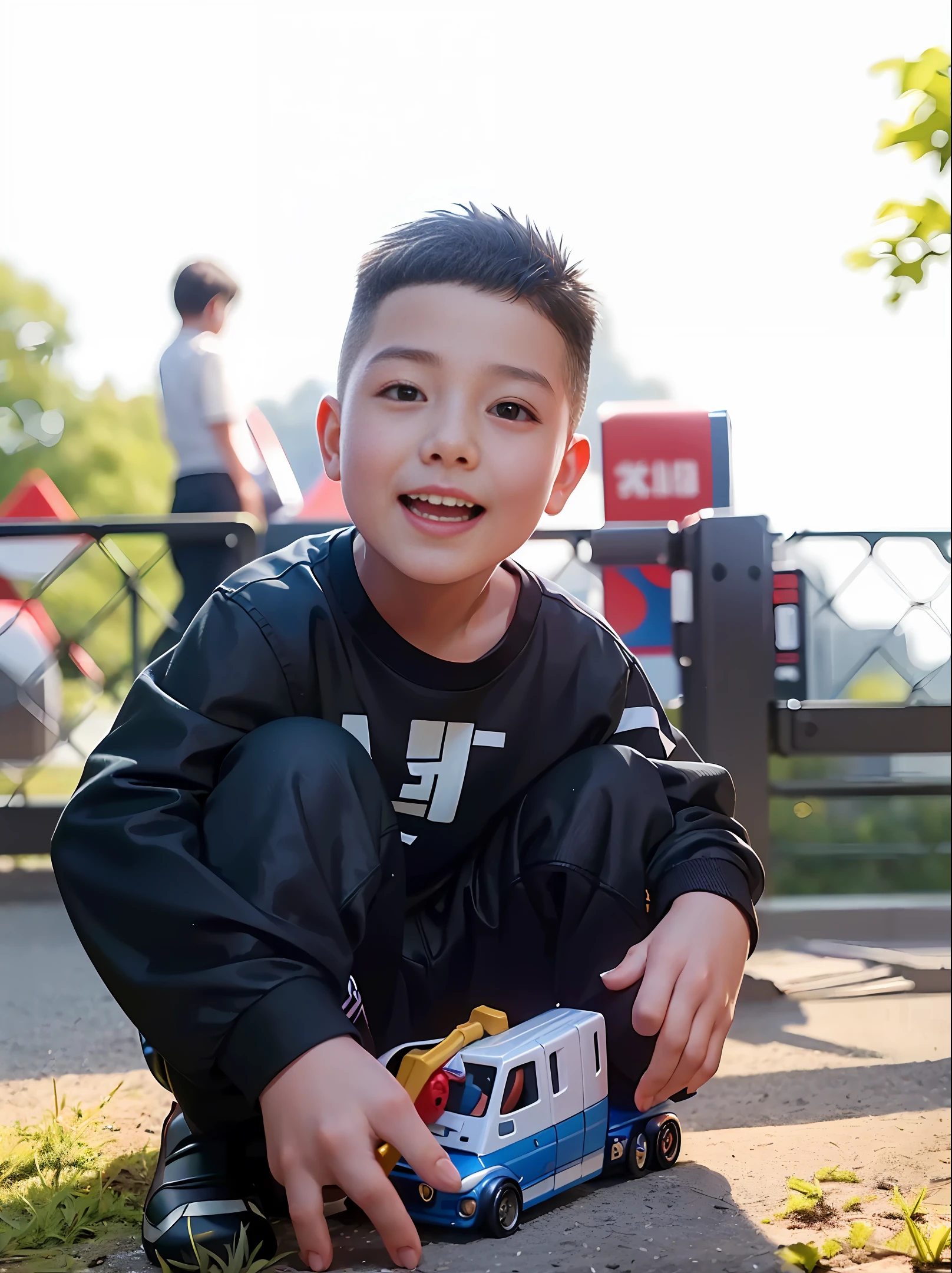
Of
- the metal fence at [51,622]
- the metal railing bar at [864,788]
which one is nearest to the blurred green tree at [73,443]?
the metal fence at [51,622]

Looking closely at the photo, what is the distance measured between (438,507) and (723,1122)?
1170 millimetres

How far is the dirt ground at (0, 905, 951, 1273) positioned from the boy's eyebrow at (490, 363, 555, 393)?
0.85 metres

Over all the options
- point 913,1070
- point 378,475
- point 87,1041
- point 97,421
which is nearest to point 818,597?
point 913,1070

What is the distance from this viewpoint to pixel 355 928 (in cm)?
116

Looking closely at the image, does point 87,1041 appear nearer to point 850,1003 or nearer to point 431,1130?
point 431,1130

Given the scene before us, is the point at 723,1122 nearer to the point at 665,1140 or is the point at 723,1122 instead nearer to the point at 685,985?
the point at 665,1140

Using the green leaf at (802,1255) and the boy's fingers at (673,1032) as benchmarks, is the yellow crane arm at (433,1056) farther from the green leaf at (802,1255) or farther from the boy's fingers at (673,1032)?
the green leaf at (802,1255)

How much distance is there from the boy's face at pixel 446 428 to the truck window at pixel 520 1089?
499mm

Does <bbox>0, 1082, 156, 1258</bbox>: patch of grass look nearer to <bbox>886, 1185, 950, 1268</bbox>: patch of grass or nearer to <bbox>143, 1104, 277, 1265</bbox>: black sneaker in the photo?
<bbox>143, 1104, 277, 1265</bbox>: black sneaker

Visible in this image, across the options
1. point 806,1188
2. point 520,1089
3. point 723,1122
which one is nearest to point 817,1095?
point 723,1122

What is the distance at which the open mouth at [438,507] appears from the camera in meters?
1.24

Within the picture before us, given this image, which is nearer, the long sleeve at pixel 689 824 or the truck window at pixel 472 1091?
the truck window at pixel 472 1091

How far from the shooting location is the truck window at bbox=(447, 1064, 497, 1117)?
1139 mm

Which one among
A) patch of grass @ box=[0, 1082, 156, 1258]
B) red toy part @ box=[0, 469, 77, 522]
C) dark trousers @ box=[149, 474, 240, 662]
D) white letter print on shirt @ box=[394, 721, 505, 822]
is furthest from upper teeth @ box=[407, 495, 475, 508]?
red toy part @ box=[0, 469, 77, 522]
